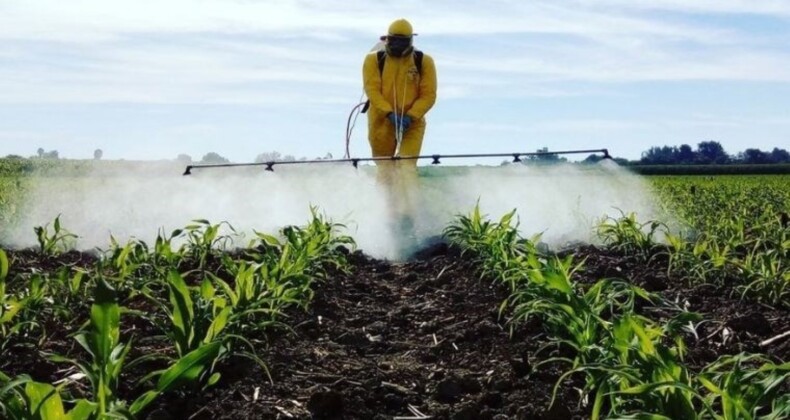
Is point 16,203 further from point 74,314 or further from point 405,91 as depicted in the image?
point 74,314

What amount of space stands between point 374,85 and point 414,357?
754 cm

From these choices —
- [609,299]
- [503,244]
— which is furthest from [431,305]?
[609,299]

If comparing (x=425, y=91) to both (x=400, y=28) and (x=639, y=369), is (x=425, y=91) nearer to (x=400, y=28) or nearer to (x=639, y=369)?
(x=400, y=28)

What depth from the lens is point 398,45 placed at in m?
12.4

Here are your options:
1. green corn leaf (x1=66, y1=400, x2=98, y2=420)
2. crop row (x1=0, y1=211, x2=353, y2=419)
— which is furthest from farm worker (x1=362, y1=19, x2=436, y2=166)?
green corn leaf (x1=66, y1=400, x2=98, y2=420)

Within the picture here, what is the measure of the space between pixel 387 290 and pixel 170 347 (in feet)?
10.6

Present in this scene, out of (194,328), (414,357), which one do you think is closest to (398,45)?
(414,357)

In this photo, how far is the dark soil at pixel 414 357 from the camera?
3938mm

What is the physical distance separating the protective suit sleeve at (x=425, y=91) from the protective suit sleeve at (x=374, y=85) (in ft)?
0.98

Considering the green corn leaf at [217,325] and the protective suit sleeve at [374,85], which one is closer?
the green corn leaf at [217,325]

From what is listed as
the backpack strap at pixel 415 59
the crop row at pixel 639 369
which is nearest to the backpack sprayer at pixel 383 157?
the backpack strap at pixel 415 59

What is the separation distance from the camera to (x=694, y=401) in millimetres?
3750

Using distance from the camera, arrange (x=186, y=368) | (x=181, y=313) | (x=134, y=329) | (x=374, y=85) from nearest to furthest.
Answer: (x=186, y=368), (x=181, y=313), (x=134, y=329), (x=374, y=85)

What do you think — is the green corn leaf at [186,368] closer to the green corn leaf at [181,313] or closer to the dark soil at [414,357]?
the dark soil at [414,357]
